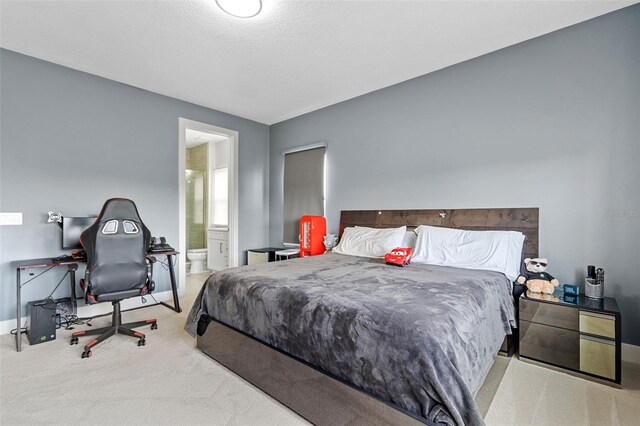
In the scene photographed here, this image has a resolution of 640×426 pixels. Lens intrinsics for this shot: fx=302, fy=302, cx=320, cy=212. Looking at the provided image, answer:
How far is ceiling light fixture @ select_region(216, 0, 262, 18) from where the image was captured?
90.5 inches

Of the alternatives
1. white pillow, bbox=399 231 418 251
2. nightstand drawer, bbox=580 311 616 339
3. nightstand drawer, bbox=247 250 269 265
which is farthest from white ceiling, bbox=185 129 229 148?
nightstand drawer, bbox=580 311 616 339

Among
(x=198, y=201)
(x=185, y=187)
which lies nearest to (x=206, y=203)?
(x=198, y=201)

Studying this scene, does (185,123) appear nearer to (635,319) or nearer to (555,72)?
(555,72)

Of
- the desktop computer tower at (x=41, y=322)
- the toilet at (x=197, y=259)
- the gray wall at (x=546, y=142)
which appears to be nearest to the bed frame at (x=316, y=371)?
the gray wall at (x=546, y=142)

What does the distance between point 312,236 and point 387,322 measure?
2853mm

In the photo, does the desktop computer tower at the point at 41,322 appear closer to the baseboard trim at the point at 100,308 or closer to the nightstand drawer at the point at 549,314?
the baseboard trim at the point at 100,308

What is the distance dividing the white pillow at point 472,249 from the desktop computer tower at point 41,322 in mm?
3513

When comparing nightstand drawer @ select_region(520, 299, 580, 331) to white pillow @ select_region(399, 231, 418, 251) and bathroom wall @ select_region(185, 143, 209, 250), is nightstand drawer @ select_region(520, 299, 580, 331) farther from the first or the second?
bathroom wall @ select_region(185, 143, 209, 250)

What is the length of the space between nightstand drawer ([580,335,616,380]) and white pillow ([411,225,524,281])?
2.07 ft

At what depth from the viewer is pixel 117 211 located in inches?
106

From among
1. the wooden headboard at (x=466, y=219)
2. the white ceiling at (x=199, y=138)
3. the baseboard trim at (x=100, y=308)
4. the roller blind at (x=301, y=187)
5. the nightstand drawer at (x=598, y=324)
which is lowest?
the baseboard trim at (x=100, y=308)

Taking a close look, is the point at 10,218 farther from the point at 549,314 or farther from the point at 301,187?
the point at 549,314

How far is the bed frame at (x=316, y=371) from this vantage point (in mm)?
1471

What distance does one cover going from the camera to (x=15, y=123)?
3.06 meters
